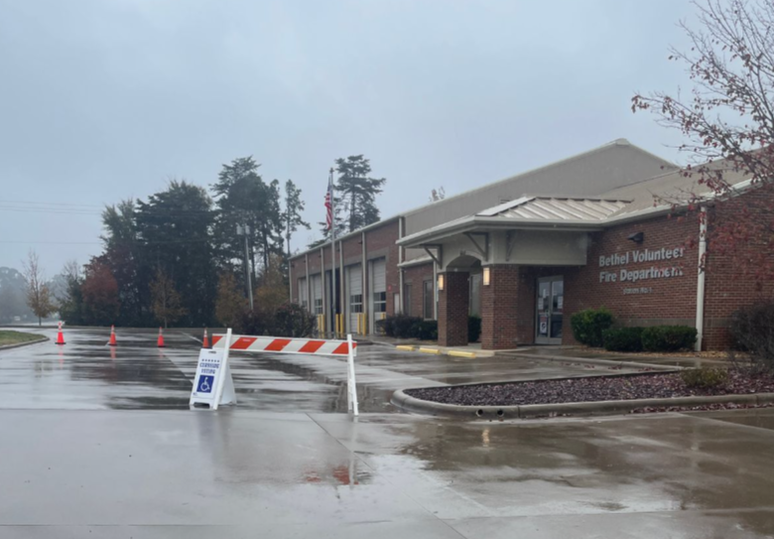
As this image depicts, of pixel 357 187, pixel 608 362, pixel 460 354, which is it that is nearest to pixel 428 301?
pixel 460 354

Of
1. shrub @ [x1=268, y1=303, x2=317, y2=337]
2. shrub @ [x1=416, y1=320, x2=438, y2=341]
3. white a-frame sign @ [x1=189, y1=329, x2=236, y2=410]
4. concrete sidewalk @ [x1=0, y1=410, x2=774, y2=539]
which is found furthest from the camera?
shrub @ [x1=268, y1=303, x2=317, y2=337]

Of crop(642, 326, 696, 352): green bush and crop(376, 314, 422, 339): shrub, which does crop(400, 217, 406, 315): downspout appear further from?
crop(642, 326, 696, 352): green bush

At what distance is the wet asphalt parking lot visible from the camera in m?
5.04

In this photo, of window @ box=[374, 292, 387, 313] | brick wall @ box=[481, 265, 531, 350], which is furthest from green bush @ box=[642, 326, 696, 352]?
window @ box=[374, 292, 387, 313]

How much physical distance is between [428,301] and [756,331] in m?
18.2

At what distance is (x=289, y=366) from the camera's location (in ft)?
60.4

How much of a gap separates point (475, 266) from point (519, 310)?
2238mm

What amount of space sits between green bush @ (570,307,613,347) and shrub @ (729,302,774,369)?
3642 mm

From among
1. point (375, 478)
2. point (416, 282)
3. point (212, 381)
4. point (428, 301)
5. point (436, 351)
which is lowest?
point (436, 351)

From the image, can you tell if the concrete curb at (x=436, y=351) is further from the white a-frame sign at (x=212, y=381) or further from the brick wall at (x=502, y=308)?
the white a-frame sign at (x=212, y=381)

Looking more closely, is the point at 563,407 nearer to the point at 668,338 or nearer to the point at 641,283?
the point at 668,338

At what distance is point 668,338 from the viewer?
1725 cm

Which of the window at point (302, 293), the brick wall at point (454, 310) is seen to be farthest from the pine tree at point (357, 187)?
the brick wall at point (454, 310)

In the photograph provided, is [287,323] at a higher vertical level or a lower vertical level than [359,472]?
higher
